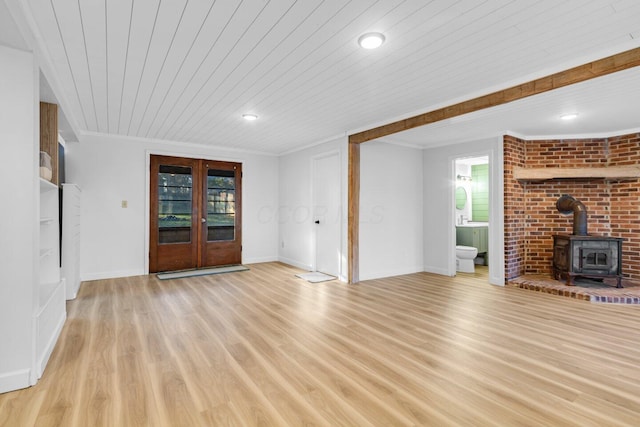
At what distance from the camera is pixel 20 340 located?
6.77ft

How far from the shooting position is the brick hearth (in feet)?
12.8

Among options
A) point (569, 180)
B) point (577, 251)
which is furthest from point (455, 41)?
point (569, 180)

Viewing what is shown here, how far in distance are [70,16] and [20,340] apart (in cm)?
207

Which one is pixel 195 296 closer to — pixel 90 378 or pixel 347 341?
pixel 90 378

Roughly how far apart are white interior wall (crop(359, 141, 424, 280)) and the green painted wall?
2.22 m

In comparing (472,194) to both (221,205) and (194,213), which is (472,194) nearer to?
(221,205)

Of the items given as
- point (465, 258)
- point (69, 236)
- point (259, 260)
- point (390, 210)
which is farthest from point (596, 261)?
point (69, 236)

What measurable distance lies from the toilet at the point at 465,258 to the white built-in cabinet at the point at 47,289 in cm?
563

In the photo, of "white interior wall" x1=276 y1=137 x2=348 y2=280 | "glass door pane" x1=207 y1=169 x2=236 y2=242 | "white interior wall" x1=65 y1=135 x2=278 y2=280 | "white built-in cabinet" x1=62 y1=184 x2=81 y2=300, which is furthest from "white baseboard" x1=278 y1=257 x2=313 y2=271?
"white built-in cabinet" x1=62 y1=184 x2=81 y2=300

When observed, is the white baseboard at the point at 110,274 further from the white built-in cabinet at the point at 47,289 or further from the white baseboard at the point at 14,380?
the white baseboard at the point at 14,380

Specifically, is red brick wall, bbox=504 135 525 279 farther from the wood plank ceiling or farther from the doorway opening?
the doorway opening

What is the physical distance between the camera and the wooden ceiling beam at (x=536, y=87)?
234 centimetres

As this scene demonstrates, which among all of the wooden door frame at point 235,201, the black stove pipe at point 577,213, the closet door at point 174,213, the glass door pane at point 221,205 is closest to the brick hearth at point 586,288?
the black stove pipe at point 577,213

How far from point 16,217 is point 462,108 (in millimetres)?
3823
